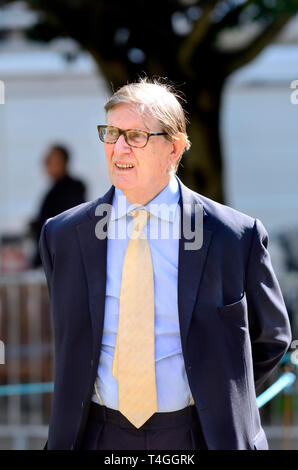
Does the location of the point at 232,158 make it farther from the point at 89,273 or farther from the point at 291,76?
the point at 89,273

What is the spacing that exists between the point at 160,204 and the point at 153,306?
1.05ft

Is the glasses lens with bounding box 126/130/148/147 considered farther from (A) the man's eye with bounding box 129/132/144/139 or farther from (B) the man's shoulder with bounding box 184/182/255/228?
(B) the man's shoulder with bounding box 184/182/255/228

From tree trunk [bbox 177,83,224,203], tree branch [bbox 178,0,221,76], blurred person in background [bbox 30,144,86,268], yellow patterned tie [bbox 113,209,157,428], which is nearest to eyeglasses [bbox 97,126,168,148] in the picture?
yellow patterned tie [bbox 113,209,157,428]

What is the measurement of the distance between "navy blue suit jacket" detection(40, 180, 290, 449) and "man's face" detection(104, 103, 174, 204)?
4.8 inches

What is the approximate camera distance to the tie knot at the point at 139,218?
2.57m

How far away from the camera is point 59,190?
7531mm

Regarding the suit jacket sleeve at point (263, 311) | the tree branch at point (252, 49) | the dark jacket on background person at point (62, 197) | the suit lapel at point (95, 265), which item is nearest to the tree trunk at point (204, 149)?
the tree branch at point (252, 49)

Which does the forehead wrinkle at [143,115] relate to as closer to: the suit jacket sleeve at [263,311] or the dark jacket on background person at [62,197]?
the suit jacket sleeve at [263,311]

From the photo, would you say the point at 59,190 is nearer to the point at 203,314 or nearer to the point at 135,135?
the point at 135,135

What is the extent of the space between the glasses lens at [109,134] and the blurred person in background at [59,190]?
4.87 m

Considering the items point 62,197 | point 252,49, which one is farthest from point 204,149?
point 62,197

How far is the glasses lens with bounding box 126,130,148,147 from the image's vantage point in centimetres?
249

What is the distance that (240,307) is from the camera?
249 cm

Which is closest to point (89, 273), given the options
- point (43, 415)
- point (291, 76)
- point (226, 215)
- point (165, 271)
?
point (165, 271)
